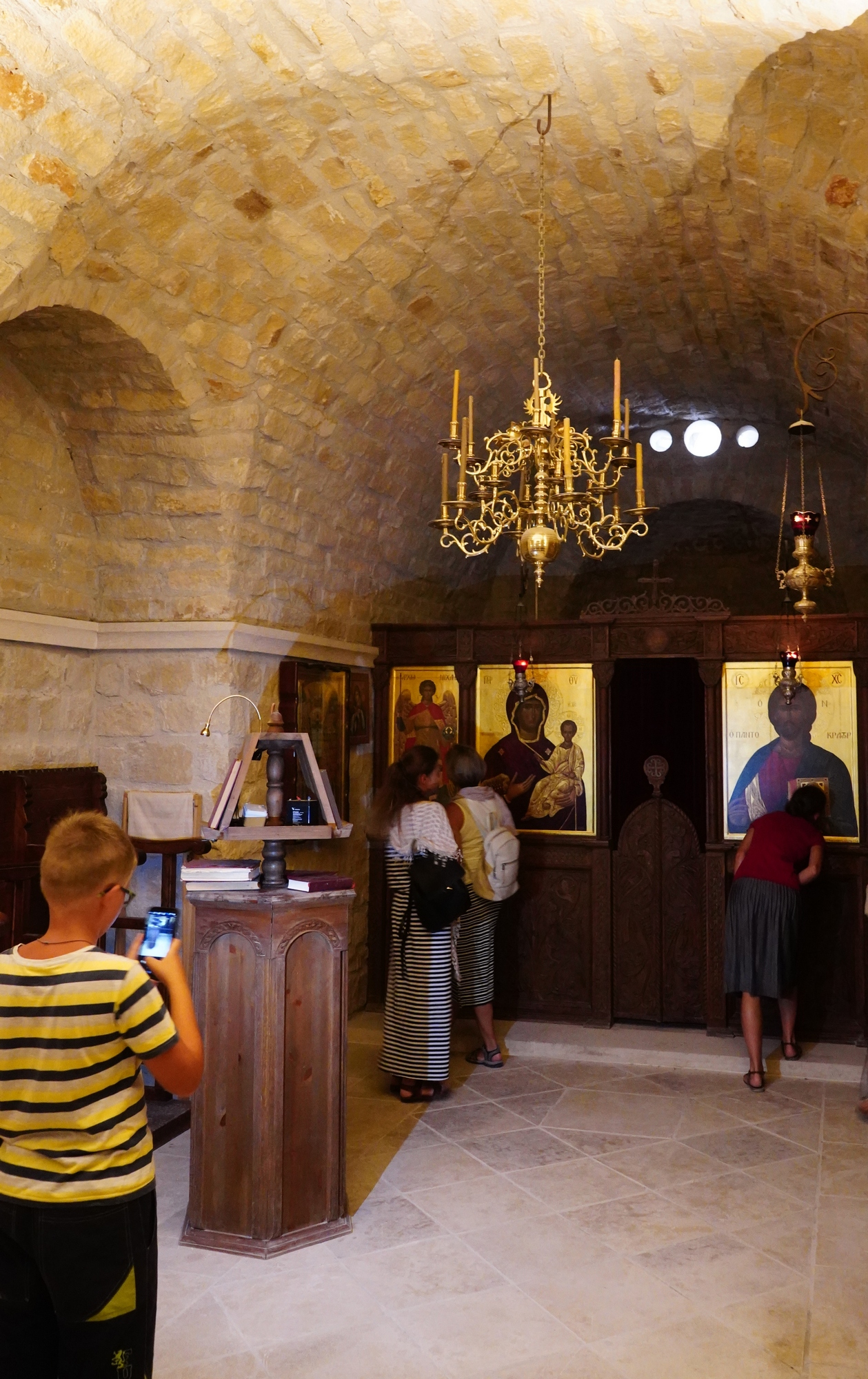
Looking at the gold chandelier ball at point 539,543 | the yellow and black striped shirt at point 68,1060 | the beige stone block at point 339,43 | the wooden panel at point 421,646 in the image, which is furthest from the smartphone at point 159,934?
the wooden panel at point 421,646

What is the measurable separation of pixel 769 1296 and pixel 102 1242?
2476 millimetres

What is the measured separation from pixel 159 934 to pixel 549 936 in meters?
5.12

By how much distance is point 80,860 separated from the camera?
2.15m

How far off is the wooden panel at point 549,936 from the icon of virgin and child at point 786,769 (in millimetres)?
1025

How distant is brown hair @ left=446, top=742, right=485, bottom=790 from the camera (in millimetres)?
6023

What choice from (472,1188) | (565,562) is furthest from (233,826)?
(565,562)

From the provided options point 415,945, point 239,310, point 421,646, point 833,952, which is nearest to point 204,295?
point 239,310

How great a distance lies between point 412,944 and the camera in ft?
17.9

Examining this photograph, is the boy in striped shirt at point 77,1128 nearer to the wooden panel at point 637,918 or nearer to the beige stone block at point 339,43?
the beige stone block at point 339,43

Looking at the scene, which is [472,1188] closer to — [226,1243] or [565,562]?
[226,1243]

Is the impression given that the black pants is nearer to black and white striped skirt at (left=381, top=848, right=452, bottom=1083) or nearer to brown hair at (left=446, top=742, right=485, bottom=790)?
black and white striped skirt at (left=381, top=848, right=452, bottom=1083)

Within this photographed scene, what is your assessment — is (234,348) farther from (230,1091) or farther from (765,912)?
(765,912)

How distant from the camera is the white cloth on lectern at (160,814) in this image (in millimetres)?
5625

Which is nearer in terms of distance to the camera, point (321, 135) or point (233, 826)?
point (233, 826)
